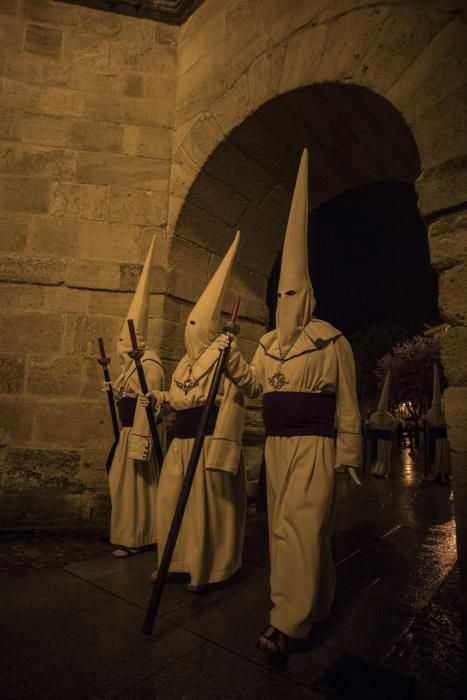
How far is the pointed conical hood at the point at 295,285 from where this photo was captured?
249 centimetres

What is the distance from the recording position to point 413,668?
190 cm

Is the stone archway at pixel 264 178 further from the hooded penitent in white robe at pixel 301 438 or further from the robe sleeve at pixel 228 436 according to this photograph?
the robe sleeve at pixel 228 436

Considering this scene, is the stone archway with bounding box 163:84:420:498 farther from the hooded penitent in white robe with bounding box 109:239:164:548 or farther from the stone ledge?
the stone ledge

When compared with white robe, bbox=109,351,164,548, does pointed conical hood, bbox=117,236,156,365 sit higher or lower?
higher

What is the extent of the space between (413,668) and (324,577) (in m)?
0.51

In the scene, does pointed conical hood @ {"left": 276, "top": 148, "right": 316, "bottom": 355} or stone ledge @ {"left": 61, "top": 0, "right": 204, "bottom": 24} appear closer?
pointed conical hood @ {"left": 276, "top": 148, "right": 316, "bottom": 355}

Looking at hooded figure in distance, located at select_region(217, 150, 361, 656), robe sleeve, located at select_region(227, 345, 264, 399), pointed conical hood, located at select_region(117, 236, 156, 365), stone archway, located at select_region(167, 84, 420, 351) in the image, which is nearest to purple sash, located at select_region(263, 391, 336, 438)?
hooded figure in distance, located at select_region(217, 150, 361, 656)

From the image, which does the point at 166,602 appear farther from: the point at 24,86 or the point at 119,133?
the point at 24,86

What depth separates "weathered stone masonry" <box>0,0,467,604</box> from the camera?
3.95 m

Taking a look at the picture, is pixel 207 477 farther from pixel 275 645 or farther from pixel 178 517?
pixel 275 645

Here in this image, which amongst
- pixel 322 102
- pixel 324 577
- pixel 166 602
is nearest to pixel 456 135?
pixel 322 102

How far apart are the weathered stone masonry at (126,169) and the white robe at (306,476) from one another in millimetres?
2113

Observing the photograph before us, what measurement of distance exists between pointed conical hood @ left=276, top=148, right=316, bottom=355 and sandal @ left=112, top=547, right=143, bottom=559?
2046 millimetres

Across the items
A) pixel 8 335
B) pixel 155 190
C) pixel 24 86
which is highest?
pixel 24 86
